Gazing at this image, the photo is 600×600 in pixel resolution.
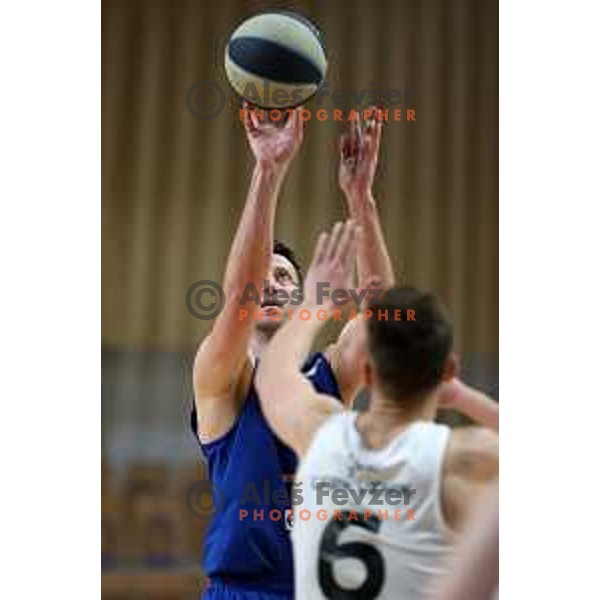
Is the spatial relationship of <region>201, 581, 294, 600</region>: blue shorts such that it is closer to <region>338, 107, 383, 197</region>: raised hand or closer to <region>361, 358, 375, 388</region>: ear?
<region>361, 358, 375, 388</region>: ear

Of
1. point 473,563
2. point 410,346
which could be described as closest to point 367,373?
point 410,346

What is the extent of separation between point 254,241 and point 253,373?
272 millimetres

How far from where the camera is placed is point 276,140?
7.89 ft

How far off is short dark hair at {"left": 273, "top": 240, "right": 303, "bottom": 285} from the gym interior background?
0.02 meters

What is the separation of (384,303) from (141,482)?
660 millimetres

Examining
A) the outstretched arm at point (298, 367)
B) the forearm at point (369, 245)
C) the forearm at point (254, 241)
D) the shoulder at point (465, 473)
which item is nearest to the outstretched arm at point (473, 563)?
the shoulder at point (465, 473)

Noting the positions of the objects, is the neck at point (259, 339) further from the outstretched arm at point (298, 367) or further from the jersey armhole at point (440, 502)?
the jersey armhole at point (440, 502)

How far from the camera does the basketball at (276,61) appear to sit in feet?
7.70

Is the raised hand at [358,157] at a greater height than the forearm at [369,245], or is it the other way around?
the raised hand at [358,157]

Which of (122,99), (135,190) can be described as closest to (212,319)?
(135,190)

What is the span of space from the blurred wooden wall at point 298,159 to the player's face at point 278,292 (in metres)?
0.05

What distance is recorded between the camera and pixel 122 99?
2480 millimetres
